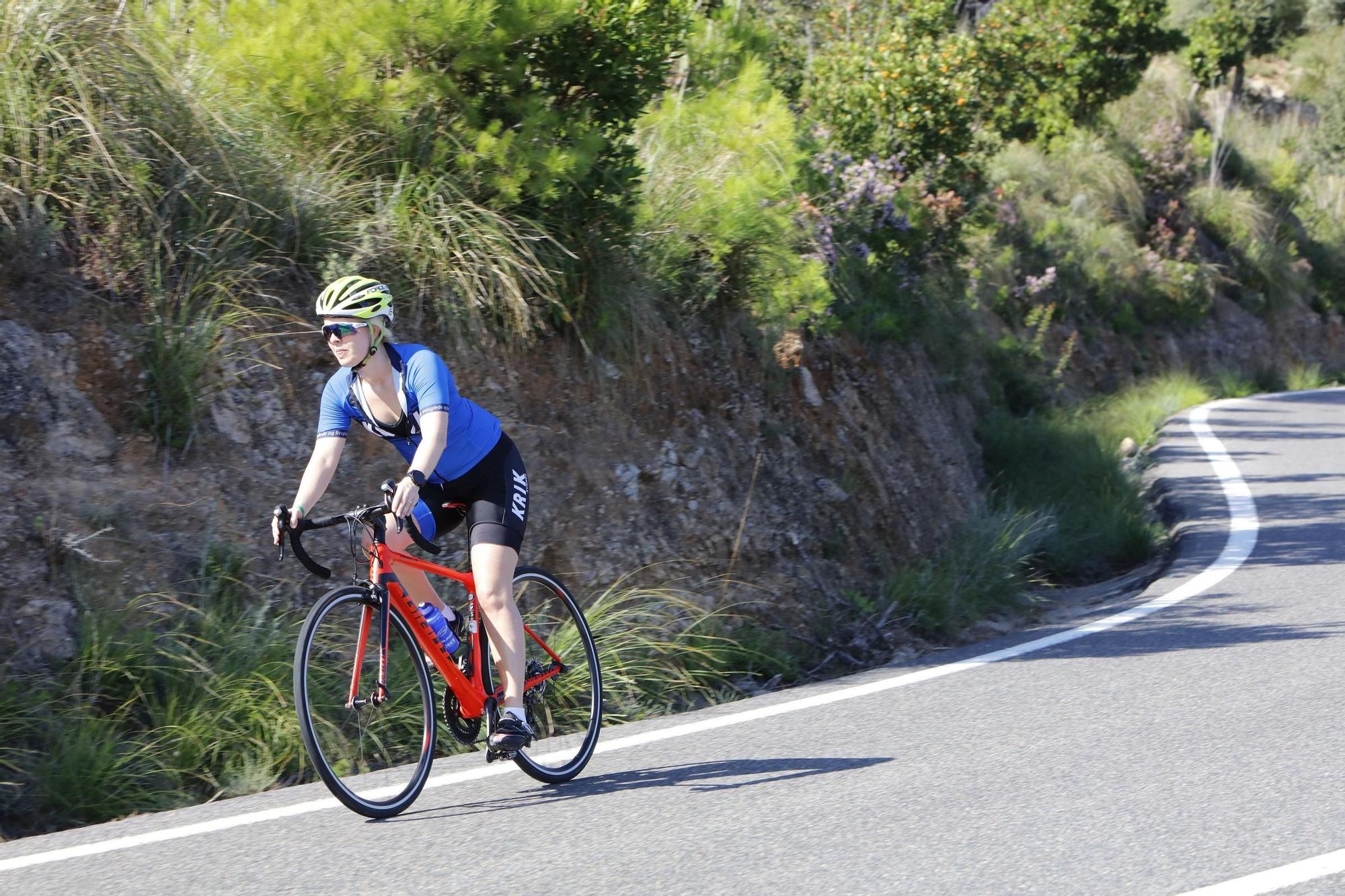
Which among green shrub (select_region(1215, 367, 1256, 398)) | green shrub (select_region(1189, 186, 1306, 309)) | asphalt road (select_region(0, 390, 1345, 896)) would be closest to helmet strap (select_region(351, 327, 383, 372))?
asphalt road (select_region(0, 390, 1345, 896))

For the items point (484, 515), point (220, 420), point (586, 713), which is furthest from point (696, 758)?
point (220, 420)

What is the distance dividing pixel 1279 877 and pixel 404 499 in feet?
10.0

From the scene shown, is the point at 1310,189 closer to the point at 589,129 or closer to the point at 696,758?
the point at 589,129

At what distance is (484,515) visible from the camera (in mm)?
5152

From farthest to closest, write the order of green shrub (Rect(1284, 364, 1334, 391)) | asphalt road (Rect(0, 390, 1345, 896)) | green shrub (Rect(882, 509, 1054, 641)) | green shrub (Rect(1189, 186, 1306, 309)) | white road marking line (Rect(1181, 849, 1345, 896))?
green shrub (Rect(1189, 186, 1306, 309)) → green shrub (Rect(1284, 364, 1334, 391)) → green shrub (Rect(882, 509, 1054, 641)) → asphalt road (Rect(0, 390, 1345, 896)) → white road marking line (Rect(1181, 849, 1345, 896))

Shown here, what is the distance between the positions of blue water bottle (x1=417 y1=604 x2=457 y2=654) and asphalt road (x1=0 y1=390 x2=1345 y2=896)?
58 centimetres

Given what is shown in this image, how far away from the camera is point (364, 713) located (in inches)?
224

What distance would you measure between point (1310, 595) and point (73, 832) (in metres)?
6.93

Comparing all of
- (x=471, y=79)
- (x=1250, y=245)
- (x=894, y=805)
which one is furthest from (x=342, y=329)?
(x=1250, y=245)

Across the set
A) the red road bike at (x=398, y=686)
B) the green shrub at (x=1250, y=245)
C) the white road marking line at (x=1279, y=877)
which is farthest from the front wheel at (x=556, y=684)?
the green shrub at (x=1250, y=245)

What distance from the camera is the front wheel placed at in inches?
212

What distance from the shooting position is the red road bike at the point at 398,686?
15.7ft

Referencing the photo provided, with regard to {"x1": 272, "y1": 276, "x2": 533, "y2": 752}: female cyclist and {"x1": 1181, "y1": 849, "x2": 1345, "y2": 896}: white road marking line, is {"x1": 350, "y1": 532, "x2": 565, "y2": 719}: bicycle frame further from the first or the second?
{"x1": 1181, "y1": 849, "x2": 1345, "y2": 896}: white road marking line

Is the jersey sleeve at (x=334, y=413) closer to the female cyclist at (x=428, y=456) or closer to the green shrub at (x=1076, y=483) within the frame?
the female cyclist at (x=428, y=456)
